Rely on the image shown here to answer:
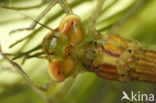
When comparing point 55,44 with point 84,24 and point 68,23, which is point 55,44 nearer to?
point 68,23

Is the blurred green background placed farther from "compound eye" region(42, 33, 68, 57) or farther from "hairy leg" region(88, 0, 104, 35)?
"compound eye" region(42, 33, 68, 57)

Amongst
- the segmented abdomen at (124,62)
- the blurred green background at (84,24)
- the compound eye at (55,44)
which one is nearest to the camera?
the compound eye at (55,44)

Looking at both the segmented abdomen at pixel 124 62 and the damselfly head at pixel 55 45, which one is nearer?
the damselfly head at pixel 55 45

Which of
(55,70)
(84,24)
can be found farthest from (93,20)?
(55,70)

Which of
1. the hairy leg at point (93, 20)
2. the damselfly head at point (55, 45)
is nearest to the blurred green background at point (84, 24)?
the hairy leg at point (93, 20)

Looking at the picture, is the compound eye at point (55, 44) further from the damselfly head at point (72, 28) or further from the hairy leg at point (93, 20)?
the hairy leg at point (93, 20)
